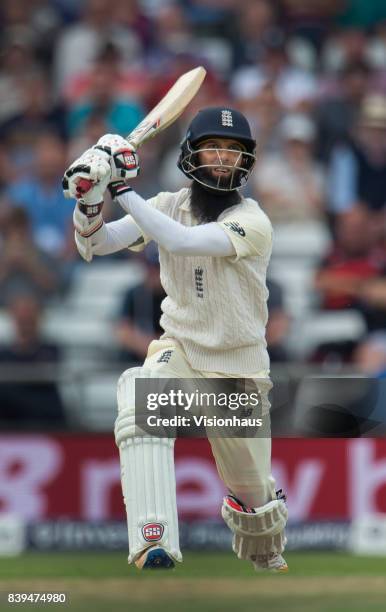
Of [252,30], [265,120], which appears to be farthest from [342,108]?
[252,30]

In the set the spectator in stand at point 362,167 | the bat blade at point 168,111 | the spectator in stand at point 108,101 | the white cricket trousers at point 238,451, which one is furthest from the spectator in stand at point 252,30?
the white cricket trousers at point 238,451

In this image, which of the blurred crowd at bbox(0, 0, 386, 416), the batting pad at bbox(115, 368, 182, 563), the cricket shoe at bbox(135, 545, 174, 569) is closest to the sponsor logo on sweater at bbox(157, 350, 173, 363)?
the batting pad at bbox(115, 368, 182, 563)

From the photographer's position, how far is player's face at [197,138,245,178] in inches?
217

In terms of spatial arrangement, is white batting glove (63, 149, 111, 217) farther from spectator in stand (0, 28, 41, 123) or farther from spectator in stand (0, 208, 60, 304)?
spectator in stand (0, 28, 41, 123)

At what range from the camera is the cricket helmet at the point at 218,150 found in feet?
18.0

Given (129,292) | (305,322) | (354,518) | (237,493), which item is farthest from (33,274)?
(237,493)

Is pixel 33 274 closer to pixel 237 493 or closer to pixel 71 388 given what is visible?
pixel 71 388

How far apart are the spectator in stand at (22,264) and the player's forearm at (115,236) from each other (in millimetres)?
3521

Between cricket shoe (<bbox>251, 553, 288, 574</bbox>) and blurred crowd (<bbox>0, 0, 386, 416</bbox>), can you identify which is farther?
blurred crowd (<bbox>0, 0, 386, 416</bbox>)

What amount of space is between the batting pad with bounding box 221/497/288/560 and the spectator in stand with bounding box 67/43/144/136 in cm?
439

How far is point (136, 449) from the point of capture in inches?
211

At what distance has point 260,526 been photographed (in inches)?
228

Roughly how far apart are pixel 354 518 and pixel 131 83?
371cm

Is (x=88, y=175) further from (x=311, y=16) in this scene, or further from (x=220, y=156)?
(x=311, y=16)
